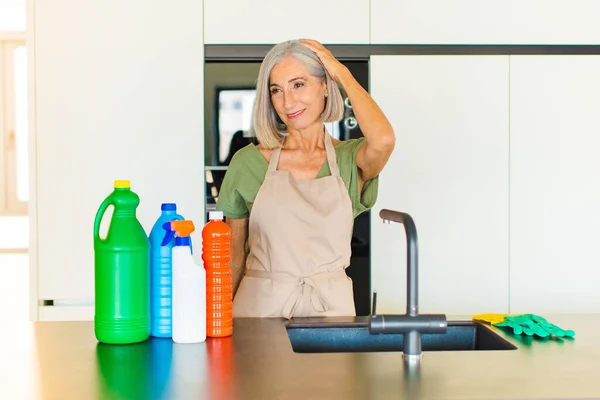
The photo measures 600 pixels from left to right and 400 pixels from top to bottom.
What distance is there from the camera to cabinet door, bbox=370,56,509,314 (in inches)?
109

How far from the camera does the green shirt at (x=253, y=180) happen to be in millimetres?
2080

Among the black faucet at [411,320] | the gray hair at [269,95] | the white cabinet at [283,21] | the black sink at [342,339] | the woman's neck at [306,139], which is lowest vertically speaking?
the black sink at [342,339]

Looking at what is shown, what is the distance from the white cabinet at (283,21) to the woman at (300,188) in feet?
2.33

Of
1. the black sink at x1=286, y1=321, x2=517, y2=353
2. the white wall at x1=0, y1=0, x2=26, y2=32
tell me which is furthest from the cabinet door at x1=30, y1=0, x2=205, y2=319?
the white wall at x1=0, y1=0, x2=26, y2=32

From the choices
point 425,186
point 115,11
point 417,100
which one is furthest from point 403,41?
point 115,11

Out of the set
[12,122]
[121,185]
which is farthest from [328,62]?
[12,122]

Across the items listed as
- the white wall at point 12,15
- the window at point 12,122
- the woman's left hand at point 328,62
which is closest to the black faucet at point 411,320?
the woman's left hand at point 328,62

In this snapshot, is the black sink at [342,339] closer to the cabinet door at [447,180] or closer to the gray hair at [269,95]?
the gray hair at [269,95]

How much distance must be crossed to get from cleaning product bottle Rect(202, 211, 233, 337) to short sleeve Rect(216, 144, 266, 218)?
527 millimetres

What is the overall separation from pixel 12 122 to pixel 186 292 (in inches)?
182

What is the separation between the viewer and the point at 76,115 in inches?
107

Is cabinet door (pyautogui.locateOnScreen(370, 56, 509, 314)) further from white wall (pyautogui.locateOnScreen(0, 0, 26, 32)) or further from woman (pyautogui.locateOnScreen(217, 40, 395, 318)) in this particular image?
white wall (pyautogui.locateOnScreen(0, 0, 26, 32))

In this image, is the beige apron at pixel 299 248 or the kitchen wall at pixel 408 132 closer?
the beige apron at pixel 299 248

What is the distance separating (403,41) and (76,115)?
3.93 ft
